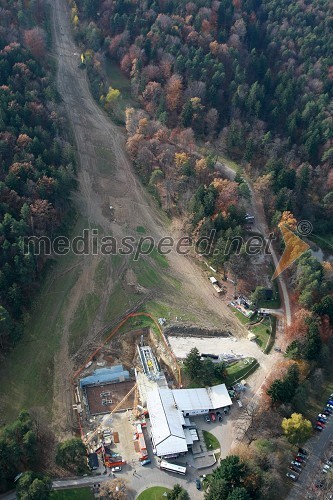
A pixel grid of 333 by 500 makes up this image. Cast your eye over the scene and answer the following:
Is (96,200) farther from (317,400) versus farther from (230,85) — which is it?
(317,400)

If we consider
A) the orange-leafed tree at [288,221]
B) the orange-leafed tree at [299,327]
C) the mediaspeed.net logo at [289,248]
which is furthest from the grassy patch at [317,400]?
the orange-leafed tree at [288,221]

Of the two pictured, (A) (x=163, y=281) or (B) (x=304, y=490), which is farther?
(A) (x=163, y=281)

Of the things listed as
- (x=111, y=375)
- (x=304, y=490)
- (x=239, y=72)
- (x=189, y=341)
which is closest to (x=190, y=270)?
(x=189, y=341)

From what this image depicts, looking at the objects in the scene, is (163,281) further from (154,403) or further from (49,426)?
(49,426)

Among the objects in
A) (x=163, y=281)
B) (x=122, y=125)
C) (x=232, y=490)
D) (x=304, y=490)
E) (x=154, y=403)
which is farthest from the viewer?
(x=122, y=125)

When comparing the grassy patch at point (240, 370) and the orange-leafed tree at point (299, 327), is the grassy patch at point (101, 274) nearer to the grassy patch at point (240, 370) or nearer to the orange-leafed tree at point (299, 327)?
the grassy patch at point (240, 370)

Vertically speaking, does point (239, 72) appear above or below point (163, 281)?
above
